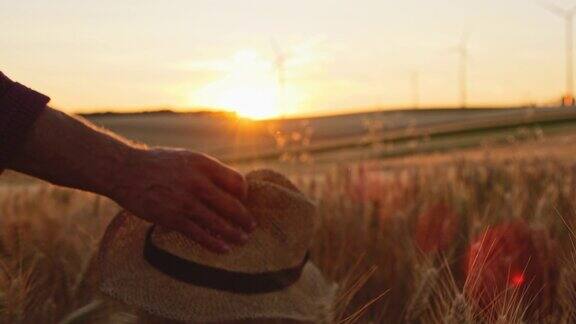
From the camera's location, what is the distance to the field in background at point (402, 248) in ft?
5.18

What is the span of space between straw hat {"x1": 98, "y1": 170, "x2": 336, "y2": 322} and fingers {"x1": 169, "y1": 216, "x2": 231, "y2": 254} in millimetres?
118

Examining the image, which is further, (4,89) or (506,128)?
(506,128)

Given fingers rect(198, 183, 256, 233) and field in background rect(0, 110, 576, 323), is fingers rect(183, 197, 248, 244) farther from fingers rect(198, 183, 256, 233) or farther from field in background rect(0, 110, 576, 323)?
field in background rect(0, 110, 576, 323)

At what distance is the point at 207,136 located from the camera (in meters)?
48.2

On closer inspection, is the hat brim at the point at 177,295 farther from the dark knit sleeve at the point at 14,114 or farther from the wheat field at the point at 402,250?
the dark knit sleeve at the point at 14,114

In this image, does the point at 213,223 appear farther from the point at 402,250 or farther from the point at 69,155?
the point at 402,250

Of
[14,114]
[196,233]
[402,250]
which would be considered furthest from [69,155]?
[402,250]

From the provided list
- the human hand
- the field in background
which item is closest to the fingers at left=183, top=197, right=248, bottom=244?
the human hand

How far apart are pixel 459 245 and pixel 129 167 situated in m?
1.15

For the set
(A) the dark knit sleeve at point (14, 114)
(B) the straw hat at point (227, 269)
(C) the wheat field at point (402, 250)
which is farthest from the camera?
(B) the straw hat at point (227, 269)

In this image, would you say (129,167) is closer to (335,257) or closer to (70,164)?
(70,164)

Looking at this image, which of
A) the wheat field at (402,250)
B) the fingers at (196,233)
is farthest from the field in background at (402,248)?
the fingers at (196,233)

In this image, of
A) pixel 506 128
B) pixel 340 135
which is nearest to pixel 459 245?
pixel 506 128

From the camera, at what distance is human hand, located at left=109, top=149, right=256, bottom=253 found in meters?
1.53
